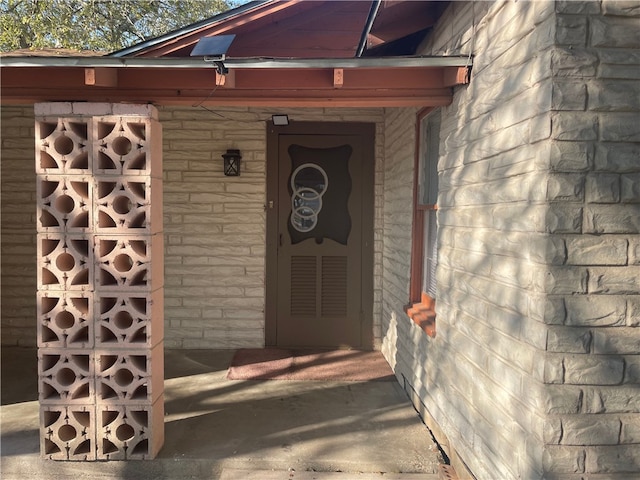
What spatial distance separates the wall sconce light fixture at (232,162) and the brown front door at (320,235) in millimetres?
374

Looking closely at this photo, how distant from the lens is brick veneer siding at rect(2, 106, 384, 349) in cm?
539

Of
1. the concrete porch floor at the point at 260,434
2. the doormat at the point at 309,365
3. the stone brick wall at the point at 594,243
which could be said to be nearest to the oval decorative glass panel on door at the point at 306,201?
the doormat at the point at 309,365

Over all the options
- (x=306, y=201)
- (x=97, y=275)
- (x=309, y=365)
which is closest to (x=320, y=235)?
(x=306, y=201)

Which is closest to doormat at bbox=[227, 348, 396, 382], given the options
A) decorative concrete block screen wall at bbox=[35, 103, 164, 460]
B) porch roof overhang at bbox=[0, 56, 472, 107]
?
decorative concrete block screen wall at bbox=[35, 103, 164, 460]

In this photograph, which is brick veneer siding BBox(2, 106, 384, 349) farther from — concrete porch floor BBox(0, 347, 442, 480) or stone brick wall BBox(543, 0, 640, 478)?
stone brick wall BBox(543, 0, 640, 478)

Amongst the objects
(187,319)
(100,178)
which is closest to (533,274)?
(100,178)

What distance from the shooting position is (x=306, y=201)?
5.49 m

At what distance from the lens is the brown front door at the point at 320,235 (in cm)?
544

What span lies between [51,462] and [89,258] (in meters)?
1.43

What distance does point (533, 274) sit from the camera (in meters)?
2.05

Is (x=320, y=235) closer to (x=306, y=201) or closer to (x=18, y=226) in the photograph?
(x=306, y=201)

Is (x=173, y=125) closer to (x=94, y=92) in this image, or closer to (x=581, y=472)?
(x=94, y=92)

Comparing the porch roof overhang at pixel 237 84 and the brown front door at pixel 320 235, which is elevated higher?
the porch roof overhang at pixel 237 84

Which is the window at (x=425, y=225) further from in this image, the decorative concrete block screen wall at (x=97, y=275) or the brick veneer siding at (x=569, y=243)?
the decorative concrete block screen wall at (x=97, y=275)
